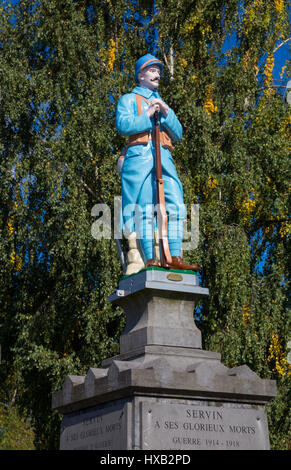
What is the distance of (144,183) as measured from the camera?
9047 millimetres

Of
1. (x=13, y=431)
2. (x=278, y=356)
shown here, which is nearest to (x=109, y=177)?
(x=278, y=356)

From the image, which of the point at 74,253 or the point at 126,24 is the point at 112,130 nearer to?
the point at 74,253

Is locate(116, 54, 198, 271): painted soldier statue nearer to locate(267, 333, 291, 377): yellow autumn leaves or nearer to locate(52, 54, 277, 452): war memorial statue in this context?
locate(52, 54, 277, 452): war memorial statue

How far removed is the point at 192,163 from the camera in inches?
669

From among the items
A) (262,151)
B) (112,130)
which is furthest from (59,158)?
(262,151)

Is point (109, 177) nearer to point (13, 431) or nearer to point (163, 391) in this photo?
point (163, 391)

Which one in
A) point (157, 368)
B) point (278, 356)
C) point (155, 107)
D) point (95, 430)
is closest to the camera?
point (157, 368)

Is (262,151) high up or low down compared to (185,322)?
up

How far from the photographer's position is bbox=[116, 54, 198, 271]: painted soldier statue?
8867 mm

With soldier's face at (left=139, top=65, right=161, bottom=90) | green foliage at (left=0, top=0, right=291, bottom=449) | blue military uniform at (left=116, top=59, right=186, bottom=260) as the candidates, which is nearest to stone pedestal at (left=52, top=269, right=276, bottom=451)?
blue military uniform at (left=116, top=59, right=186, bottom=260)

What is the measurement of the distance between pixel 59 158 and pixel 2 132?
84.4 inches

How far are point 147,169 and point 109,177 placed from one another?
22.6 feet

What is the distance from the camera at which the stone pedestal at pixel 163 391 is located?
7.36m

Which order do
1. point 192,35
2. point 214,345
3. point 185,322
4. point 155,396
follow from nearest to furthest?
1. point 155,396
2. point 185,322
3. point 214,345
4. point 192,35
